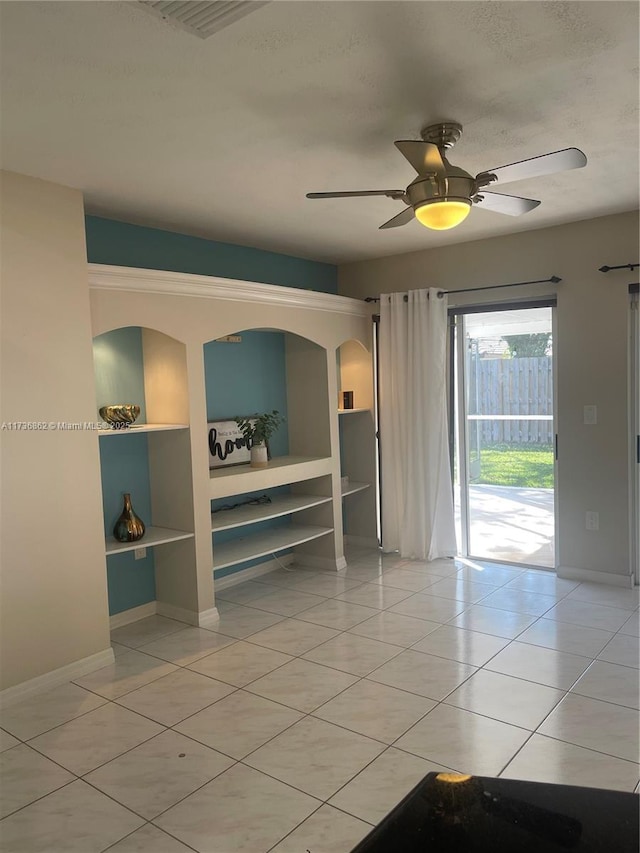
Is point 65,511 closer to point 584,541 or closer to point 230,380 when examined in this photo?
point 230,380

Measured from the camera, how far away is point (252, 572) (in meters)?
5.13

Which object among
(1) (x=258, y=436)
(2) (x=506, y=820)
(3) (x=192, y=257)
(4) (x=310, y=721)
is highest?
(3) (x=192, y=257)

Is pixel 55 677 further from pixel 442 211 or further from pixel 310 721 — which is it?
pixel 442 211

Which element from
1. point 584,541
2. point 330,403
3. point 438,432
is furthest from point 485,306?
point 584,541

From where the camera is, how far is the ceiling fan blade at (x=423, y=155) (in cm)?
243

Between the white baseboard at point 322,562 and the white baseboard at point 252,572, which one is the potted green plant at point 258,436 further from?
the white baseboard at point 322,562

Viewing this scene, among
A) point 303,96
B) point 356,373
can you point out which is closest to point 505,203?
point 303,96

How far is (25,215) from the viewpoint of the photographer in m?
3.14

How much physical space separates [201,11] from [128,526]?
2.85m

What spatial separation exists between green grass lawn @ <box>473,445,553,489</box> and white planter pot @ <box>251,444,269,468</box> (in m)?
1.84

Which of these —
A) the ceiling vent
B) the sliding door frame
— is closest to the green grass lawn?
the sliding door frame

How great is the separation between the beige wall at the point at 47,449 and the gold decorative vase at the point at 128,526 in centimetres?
32

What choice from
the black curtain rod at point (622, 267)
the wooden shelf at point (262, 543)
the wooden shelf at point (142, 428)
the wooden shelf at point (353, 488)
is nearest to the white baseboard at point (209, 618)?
the wooden shelf at point (262, 543)

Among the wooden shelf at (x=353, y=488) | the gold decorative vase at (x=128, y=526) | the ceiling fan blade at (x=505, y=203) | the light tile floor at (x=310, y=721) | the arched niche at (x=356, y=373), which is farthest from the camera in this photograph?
the arched niche at (x=356, y=373)
